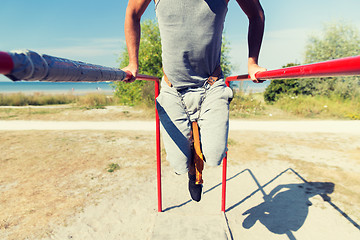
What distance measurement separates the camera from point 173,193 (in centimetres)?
279

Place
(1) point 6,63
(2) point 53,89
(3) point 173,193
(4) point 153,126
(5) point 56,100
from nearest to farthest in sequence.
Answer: (1) point 6,63 → (3) point 173,193 → (4) point 153,126 → (5) point 56,100 → (2) point 53,89

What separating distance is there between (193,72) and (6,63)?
41.3 inches

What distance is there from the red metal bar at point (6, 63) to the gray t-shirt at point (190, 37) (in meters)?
0.99

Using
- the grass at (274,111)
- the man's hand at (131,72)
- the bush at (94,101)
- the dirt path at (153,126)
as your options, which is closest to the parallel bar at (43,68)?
the man's hand at (131,72)

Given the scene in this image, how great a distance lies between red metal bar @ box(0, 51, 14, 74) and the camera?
0.55 m

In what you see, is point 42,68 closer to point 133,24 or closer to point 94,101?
point 133,24

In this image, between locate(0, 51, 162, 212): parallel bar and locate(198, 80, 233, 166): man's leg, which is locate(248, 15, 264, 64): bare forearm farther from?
locate(0, 51, 162, 212): parallel bar

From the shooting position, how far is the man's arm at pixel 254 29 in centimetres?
153

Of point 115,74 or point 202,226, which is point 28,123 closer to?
point 202,226

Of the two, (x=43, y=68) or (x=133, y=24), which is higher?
(x=133, y=24)

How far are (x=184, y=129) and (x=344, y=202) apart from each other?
2110 millimetres

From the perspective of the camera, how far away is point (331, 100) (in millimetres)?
9031

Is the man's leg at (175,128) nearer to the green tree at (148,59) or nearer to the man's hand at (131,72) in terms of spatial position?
the man's hand at (131,72)

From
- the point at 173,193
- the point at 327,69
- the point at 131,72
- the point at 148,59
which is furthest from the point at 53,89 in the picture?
the point at 327,69
